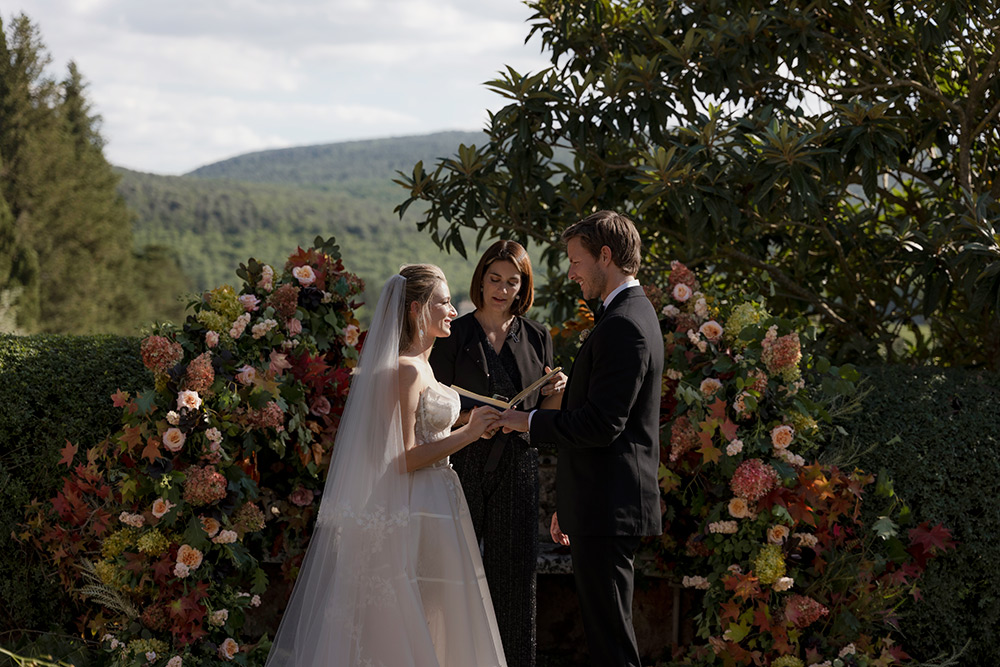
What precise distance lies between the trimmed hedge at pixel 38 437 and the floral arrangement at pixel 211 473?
15 centimetres

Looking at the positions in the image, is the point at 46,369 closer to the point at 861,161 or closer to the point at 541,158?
the point at 541,158

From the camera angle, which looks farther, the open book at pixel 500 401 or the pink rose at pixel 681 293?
the pink rose at pixel 681 293

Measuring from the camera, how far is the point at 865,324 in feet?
20.8

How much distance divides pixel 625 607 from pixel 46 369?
10.8ft

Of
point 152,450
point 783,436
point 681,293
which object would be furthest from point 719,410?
point 152,450

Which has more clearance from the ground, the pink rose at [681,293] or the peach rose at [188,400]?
the pink rose at [681,293]

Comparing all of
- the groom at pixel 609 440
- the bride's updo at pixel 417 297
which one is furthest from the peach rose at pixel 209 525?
the groom at pixel 609 440

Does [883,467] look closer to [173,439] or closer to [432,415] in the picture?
[432,415]

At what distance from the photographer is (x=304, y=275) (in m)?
Answer: 4.54

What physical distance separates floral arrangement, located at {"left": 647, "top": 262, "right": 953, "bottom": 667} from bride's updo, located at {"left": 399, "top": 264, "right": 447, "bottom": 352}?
4.55ft

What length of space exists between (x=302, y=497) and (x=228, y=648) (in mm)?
831

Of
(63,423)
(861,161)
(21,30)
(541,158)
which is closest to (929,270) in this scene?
(861,161)

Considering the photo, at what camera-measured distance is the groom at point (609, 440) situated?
10.9 ft

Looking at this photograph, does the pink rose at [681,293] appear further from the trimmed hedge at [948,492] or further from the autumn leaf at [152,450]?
the autumn leaf at [152,450]
